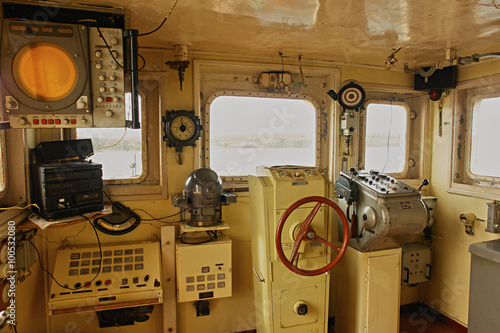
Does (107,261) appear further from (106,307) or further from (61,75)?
(61,75)

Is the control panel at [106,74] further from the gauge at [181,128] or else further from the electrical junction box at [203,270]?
the electrical junction box at [203,270]

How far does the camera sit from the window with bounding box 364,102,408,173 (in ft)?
10.7

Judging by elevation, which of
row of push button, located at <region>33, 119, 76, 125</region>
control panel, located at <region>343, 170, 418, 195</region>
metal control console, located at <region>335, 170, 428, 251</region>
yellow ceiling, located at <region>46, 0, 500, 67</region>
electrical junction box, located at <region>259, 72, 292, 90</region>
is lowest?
metal control console, located at <region>335, 170, 428, 251</region>

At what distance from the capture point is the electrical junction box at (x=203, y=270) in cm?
243

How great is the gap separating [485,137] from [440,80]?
2.19 ft

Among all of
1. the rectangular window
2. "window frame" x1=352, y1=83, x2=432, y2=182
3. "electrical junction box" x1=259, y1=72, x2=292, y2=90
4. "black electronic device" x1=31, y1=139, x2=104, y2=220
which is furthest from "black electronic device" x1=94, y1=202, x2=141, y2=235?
the rectangular window

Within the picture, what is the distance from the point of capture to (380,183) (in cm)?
229

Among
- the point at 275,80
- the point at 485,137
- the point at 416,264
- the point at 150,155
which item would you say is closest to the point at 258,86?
the point at 275,80

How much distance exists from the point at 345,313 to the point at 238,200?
1.26 meters

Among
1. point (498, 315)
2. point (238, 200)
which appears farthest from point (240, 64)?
point (498, 315)

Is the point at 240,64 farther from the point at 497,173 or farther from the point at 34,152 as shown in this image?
the point at 497,173

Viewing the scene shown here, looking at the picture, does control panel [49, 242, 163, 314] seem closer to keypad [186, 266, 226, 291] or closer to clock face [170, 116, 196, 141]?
keypad [186, 266, 226, 291]

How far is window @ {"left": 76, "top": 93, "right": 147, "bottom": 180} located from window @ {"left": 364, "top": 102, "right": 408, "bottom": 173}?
7.25ft

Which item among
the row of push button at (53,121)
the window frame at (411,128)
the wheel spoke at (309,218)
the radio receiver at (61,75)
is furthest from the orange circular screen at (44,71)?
the window frame at (411,128)
